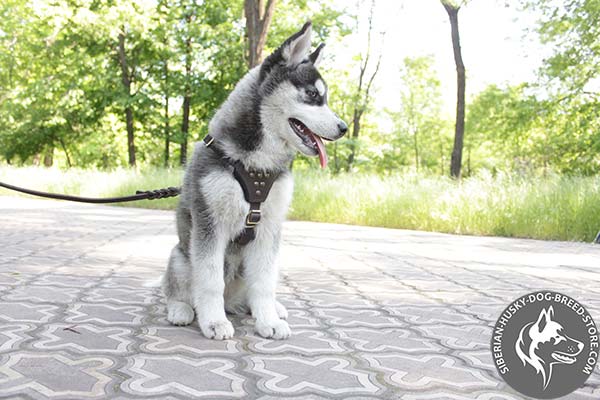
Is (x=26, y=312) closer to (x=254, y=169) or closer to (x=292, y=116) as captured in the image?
(x=254, y=169)

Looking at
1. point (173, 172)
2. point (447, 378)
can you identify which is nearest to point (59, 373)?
point (447, 378)

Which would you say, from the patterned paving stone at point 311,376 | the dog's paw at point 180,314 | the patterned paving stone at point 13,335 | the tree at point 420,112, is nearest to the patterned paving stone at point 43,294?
the patterned paving stone at point 13,335

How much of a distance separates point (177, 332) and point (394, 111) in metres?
36.1

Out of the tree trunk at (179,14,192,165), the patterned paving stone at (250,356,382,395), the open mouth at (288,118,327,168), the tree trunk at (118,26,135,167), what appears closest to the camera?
the patterned paving stone at (250,356,382,395)

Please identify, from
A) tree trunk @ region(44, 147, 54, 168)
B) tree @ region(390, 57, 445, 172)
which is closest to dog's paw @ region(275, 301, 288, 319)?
tree trunk @ region(44, 147, 54, 168)

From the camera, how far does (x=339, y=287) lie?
4551 millimetres

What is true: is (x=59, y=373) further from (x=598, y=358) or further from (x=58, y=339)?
(x=598, y=358)

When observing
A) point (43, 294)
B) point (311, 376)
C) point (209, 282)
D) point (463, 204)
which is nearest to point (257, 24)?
point (463, 204)

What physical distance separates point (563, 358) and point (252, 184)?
1.73 meters

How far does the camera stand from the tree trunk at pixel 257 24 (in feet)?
44.6

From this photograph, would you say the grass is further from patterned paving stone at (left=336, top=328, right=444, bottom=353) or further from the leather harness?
patterned paving stone at (left=336, top=328, right=444, bottom=353)

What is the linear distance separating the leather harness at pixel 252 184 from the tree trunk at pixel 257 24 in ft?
37.1

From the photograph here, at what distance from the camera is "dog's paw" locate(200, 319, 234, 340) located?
2.74m

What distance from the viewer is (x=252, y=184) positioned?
279 centimetres
